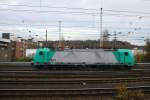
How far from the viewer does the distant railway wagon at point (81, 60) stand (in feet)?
105

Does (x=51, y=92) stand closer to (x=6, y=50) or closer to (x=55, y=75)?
(x=55, y=75)

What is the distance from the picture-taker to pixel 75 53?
33094 mm

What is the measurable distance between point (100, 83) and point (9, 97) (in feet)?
19.3

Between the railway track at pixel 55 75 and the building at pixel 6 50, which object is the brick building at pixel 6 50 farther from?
the railway track at pixel 55 75

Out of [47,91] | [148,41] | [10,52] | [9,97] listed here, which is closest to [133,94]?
[47,91]

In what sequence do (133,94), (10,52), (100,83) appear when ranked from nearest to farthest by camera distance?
(133,94), (100,83), (10,52)

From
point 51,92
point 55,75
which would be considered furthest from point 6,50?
point 51,92

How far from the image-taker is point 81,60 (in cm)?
3266

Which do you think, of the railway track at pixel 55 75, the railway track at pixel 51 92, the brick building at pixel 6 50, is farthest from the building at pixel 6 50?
the railway track at pixel 51 92

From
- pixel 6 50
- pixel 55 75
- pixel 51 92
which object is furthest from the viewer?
pixel 6 50

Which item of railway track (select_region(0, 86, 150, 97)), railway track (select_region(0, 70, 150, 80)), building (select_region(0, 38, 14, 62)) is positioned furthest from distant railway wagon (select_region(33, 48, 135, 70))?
building (select_region(0, 38, 14, 62))

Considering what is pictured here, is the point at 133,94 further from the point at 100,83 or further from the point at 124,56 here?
the point at 124,56

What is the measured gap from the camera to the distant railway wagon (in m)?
32.1

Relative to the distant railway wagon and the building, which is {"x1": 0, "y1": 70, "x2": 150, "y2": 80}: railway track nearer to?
the distant railway wagon
